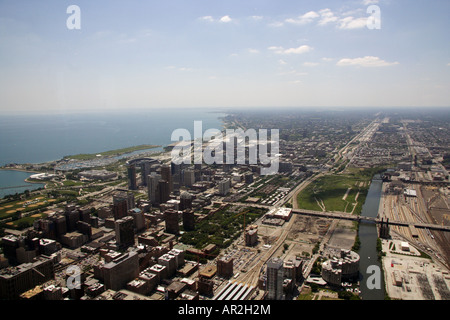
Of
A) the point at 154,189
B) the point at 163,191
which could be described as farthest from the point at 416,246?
the point at 154,189

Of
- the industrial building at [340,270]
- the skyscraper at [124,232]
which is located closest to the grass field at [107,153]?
the skyscraper at [124,232]

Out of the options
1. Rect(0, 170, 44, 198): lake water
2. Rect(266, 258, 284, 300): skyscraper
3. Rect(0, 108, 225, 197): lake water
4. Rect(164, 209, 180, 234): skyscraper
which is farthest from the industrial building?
Rect(0, 108, 225, 197): lake water

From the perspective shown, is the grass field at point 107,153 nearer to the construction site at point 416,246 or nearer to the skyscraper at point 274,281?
the construction site at point 416,246

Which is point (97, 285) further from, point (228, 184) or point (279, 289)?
point (228, 184)

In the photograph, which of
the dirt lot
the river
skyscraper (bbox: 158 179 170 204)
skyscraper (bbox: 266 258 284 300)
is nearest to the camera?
skyscraper (bbox: 266 258 284 300)

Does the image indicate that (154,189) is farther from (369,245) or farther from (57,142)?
(57,142)

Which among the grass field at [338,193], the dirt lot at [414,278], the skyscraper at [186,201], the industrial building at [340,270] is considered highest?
the skyscraper at [186,201]

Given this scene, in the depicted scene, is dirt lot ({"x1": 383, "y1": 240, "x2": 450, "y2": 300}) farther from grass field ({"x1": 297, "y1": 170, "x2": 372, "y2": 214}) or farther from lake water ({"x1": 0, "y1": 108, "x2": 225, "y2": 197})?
lake water ({"x1": 0, "y1": 108, "x2": 225, "y2": 197})
